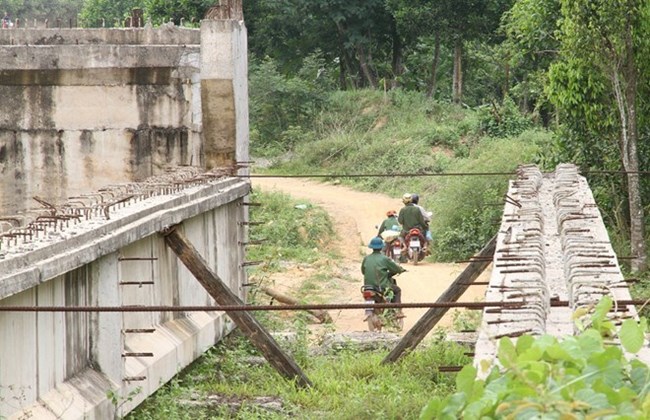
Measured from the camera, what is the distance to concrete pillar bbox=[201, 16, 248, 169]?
1534 cm

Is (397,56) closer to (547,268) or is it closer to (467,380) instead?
(547,268)

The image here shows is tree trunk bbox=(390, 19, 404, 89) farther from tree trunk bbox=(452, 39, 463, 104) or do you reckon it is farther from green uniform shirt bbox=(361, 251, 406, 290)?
green uniform shirt bbox=(361, 251, 406, 290)

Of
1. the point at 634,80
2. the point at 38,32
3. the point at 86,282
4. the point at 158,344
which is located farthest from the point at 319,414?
the point at 634,80

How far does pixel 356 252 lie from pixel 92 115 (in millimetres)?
10009

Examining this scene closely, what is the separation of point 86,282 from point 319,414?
244 centimetres

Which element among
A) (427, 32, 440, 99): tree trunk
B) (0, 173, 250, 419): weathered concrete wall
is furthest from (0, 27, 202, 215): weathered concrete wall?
(427, 32, 440, 99): tree trunk

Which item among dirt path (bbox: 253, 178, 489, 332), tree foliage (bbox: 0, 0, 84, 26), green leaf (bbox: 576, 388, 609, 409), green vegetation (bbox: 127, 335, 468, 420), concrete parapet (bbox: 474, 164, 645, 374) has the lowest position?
dirt path (bbox: 253, 178, 489, 332)

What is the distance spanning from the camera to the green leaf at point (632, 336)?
4.16m

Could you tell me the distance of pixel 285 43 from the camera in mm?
43750

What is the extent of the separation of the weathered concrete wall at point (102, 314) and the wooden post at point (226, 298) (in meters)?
0.18

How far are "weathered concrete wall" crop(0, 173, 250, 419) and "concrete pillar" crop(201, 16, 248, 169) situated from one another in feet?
3.91

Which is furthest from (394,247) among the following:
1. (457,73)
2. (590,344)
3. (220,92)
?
(457,73)

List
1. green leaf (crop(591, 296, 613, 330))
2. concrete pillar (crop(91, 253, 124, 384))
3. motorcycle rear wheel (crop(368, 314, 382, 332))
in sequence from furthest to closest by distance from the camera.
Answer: motorcycle rear wheel (crop(368, 314, 382, 332)), concrete pillar (crop(91, 253, 124, 384)), green leaf (crop(591, 296, 613, 330))

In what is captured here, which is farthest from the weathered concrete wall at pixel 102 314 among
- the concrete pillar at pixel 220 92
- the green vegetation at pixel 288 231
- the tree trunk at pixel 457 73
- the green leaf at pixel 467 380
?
the tree trunk at pixel 457 73
